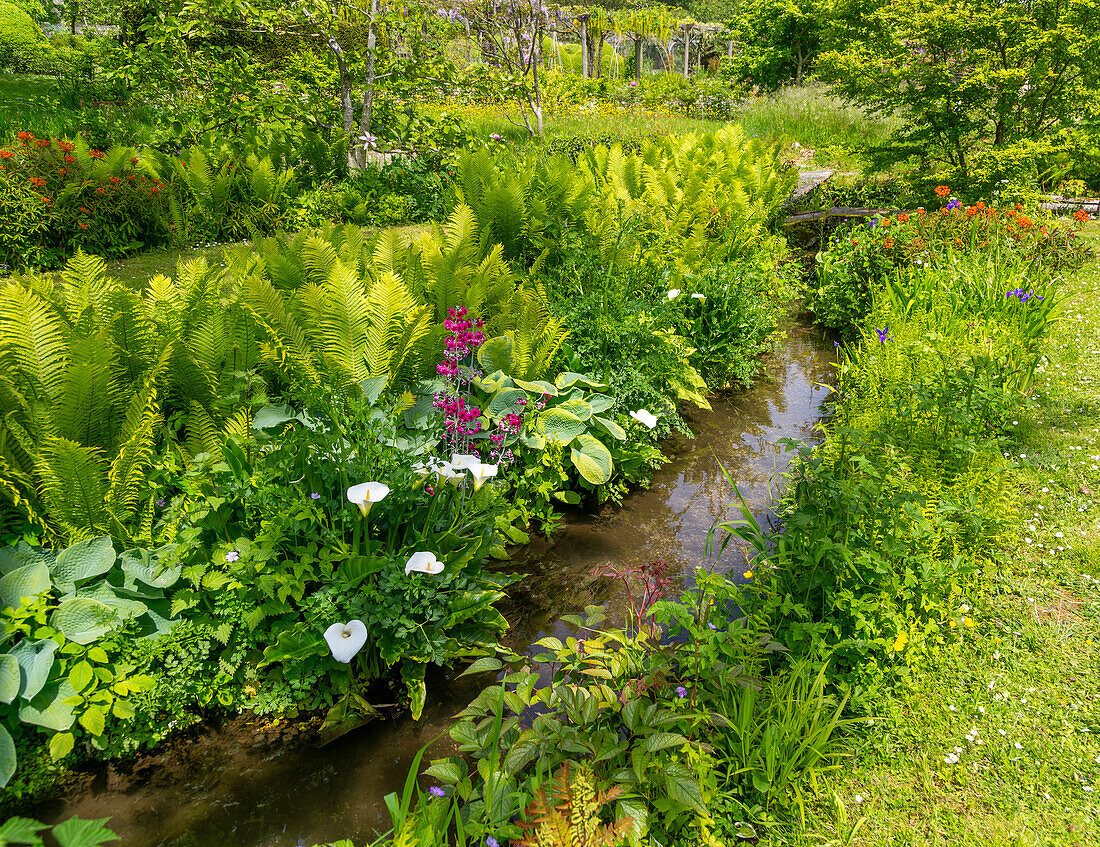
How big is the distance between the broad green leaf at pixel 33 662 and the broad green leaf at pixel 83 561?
184 millimetres

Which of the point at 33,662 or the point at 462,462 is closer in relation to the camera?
the point at 33,662

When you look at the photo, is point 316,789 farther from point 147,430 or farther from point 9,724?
point 147,430

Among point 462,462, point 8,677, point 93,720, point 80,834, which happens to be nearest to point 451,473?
point 462,462

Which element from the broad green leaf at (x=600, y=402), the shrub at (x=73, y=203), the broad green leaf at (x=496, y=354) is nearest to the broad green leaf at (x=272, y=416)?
the broad green leaf at (x=496, y=354)

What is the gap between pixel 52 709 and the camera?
5.97 ft

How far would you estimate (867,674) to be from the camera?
2105 millimetres

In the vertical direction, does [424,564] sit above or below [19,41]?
below

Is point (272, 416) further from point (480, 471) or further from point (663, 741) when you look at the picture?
point (663, 741)

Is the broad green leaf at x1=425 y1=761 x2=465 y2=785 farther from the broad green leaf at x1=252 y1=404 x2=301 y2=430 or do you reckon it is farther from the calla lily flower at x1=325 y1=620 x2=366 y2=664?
the broad green leaf at x1=252 y1=404 x2=301 y2=430

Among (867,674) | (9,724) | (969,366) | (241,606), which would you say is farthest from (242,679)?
(969,366)

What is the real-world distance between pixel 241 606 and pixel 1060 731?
248 centimetres

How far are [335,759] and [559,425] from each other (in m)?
1.64

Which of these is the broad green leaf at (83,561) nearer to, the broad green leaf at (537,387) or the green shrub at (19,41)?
the broad green leaf at (537,387)

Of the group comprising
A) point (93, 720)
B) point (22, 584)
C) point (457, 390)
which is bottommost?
point (93, 720)
